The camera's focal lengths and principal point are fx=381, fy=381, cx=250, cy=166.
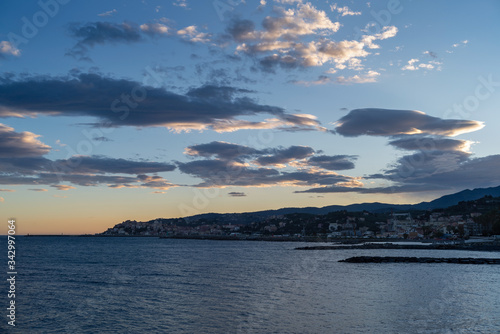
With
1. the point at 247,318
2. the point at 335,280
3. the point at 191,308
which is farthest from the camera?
the point at 335,280

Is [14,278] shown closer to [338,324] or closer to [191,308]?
[191,308]

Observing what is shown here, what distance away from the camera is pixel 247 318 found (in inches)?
1155

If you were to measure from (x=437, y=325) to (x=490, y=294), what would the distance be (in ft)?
56.5

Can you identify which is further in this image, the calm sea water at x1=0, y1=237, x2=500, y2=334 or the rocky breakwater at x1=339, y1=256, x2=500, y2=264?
the rocky breakwater at x1=339, y1=256, x2=500, y2=264

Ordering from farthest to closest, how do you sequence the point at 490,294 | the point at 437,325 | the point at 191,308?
the point at 490,294 → the point at 191,308 → the point at 437,325

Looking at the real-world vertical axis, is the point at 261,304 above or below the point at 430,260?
above

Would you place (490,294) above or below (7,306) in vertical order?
below

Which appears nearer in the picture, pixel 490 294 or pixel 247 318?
pixel 247 318

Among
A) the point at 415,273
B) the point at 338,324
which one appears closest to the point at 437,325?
the point at 338,324

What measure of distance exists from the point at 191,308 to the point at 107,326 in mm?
7540

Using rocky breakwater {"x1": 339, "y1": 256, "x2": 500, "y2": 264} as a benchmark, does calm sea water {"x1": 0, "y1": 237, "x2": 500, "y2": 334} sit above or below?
above

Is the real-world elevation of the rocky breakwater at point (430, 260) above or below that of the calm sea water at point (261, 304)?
below

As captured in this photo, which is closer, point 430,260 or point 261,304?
point 261,304

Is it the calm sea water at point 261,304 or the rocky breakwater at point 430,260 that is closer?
the calm sea water at point 261,304
